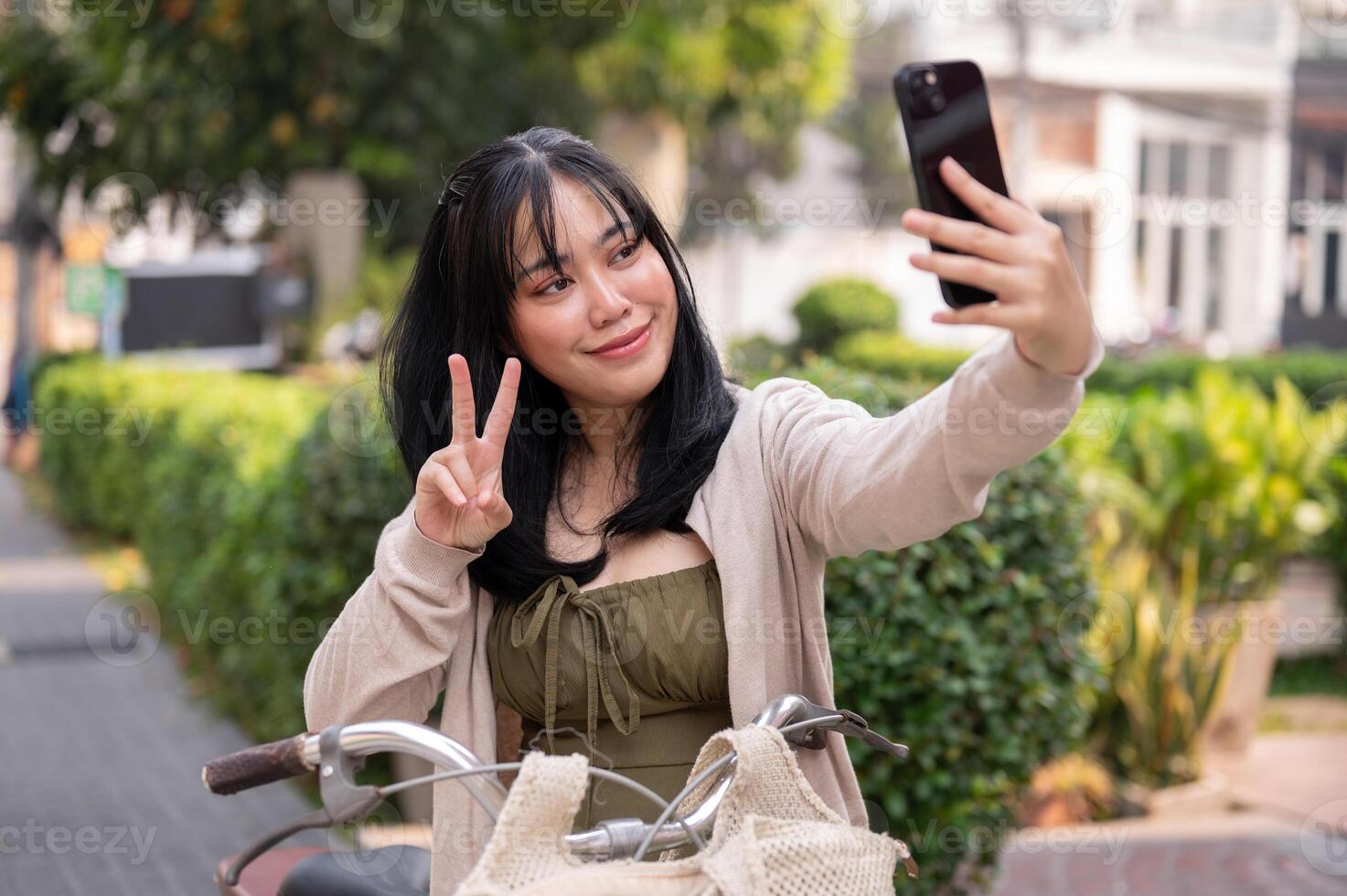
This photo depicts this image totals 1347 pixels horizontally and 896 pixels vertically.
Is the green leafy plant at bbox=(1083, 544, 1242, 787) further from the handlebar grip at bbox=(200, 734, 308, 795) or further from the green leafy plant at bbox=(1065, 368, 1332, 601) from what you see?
the handlebar grip at bbox=(200, 734, 308, 795)

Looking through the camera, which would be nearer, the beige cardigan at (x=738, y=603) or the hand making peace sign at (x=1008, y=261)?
the hand making peace sign at (x=1008, y=261)

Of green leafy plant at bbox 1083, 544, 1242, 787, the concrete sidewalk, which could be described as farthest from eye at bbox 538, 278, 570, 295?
green leafy plant at bbox 1083, 544, 1242, 787

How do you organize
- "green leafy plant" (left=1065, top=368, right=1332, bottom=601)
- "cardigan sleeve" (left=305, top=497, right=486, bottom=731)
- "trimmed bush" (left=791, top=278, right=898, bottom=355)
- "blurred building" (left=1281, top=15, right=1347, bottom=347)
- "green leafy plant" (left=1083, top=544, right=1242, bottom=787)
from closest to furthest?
"cardigan sleeve" (left=305, top=497, right=486, bottom=731), "green leafy plant" (left=1083, top=544, right=1242, bottom=787), "green leafy plant" (left=1065, top=368, right=1332, bottom=601), "trimmed bush" (left=791, top=278, right=898, bottom=355), "blurred building" (left=1281, top=15, right=1347, bottom=347)

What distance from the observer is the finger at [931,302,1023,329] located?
1578 millimetres

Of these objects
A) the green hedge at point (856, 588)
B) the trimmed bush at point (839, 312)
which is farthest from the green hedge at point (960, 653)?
the trimmed bush at point (839, 312)

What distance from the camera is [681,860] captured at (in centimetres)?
168

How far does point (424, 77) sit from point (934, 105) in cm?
1070

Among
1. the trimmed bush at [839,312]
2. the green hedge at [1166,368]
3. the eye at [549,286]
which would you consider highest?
the eye at [549,286]

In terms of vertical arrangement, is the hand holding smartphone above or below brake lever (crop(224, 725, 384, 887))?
above

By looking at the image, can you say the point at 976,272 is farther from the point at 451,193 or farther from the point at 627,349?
the point at 451,193

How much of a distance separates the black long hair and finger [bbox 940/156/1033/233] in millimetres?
777

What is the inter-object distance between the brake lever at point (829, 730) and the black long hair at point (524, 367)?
0.39m

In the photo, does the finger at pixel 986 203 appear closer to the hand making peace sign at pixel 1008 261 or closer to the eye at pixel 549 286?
the hand making peace sign at pixel 1008 261

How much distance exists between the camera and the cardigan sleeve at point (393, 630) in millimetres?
2180
